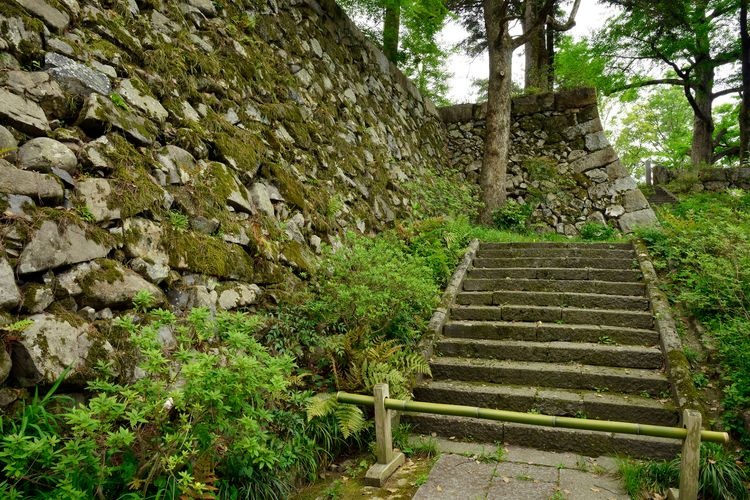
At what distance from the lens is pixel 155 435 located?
244cm

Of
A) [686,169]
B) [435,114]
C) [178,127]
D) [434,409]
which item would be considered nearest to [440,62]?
[435,114]

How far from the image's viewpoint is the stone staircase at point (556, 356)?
4.08 metres

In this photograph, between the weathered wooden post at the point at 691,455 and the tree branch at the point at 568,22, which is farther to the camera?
the tree branch at the point at 568,22

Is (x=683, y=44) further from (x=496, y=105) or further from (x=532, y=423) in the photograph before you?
(x=532, y=423)

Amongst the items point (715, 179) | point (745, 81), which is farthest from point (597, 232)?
point (745, 81)

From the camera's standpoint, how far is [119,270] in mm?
3107

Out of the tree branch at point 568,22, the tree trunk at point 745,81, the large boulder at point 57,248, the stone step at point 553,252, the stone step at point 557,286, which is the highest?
the tree branch at point 568,22

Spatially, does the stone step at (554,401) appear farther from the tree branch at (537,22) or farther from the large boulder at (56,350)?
the tree branch at (537,22)

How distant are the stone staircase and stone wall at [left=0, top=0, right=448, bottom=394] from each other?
6.86 ft

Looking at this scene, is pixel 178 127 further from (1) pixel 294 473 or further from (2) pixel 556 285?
(2) pixel 556 285

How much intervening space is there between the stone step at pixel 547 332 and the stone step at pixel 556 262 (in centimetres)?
192

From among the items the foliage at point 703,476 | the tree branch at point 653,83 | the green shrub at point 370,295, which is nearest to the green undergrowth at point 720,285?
the foliage at point 703,476

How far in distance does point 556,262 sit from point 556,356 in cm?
267

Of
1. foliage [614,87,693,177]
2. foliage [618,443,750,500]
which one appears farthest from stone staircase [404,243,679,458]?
foliage [614,87,693,177]
